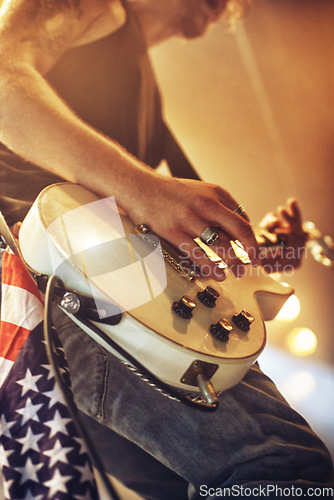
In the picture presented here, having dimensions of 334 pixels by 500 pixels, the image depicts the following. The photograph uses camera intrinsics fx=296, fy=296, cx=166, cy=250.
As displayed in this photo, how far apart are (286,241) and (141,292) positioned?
79 cm

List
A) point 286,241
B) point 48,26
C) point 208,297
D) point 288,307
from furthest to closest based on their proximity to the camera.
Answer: point 286,241, point 288,307, point 48,26, point 208,297

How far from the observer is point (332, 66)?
1.87m

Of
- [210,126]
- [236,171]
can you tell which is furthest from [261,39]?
[236,171]

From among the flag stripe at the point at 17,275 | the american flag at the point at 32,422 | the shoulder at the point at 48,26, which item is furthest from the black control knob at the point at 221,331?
the shoulder at the point at 48,26

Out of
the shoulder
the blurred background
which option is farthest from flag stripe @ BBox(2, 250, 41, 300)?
the blurred background

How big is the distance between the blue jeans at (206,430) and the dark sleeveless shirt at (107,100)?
0.36 m

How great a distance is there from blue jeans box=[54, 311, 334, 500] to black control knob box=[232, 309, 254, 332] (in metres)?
0.17

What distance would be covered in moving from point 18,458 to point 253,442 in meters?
0.43

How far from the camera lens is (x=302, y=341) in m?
2.11

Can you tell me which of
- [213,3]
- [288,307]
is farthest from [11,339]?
[213,3]

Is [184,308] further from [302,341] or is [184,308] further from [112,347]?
[302,341]

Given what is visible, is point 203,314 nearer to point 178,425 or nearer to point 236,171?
point 178,425

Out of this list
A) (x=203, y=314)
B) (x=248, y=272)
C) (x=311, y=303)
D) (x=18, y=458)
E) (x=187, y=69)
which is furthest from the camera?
(x=311, y=303)

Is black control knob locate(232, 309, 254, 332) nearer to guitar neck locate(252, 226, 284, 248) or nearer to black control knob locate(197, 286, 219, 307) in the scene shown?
black control knob locate(197, 286, 219, 307)
